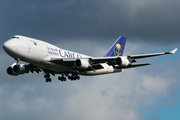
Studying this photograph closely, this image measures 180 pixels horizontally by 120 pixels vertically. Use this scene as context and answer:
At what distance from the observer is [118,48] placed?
5897cm

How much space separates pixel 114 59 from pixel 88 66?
4.28 meters

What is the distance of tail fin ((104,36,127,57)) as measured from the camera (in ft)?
187

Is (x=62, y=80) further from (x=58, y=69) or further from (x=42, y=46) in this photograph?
(x=42, y=46)

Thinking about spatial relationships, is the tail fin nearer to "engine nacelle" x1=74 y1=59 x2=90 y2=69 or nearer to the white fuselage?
"engine nacelle" x1=74 y1=59 x2=90 y2=69

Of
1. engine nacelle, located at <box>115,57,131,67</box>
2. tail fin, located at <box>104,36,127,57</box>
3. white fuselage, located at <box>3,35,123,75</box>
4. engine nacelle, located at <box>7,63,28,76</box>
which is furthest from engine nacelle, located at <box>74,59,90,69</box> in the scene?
tail fin, located at <box>104,36,127,57</box>

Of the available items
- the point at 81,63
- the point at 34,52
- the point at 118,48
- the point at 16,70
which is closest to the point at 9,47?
the point at 34,52

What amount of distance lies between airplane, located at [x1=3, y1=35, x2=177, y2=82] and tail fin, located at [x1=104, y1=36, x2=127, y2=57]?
5.43 m

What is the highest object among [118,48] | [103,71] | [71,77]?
[118,48]

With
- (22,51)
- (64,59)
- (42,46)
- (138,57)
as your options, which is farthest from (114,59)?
(22,51)

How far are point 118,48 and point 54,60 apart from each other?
1980cm

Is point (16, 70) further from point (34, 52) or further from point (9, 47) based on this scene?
point (9, 47)

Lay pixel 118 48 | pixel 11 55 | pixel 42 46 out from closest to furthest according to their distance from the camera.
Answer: pixel 11 55 < pixel 42 46 < pixel 118 48

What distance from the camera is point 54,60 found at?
141 ft

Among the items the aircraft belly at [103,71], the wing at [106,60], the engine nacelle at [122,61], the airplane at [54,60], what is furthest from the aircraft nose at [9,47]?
the engine nacelle at [122,61]
